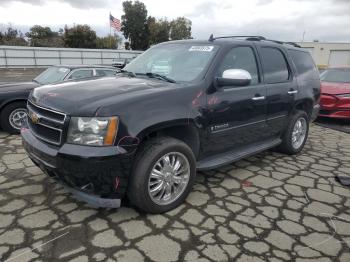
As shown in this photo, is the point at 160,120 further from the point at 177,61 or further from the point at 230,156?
the point at 230,156

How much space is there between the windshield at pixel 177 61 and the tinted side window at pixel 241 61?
0.67 feet

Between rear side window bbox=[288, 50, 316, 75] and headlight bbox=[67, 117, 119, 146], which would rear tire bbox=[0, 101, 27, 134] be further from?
rear side window bbox=[288, 50, 316, 75]

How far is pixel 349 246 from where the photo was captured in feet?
9.66

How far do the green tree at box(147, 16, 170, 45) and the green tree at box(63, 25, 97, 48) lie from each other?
34.8 feet

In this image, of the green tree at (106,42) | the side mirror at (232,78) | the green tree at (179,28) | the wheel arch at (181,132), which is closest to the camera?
the wheel arch at (181,132)

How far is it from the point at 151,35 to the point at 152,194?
52.8 metres

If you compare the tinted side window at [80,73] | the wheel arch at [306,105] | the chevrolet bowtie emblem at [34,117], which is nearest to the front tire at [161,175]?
the chevrolet bowtie emblem at [34,117]

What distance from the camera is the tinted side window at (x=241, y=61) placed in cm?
395

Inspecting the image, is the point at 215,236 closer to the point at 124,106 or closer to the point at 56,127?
the point at 124,106

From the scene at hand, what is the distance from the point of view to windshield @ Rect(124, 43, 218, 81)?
12.5 ft

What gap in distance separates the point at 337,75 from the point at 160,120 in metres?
8.80

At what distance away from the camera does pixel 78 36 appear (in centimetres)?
4534

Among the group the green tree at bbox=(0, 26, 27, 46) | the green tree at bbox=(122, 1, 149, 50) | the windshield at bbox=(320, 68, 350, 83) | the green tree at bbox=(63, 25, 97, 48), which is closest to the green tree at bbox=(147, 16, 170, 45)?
the green tree at bbox=(122, 1, 149, 50)

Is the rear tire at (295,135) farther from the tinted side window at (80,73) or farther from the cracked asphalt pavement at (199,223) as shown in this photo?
the tinted side window at (80,73)
